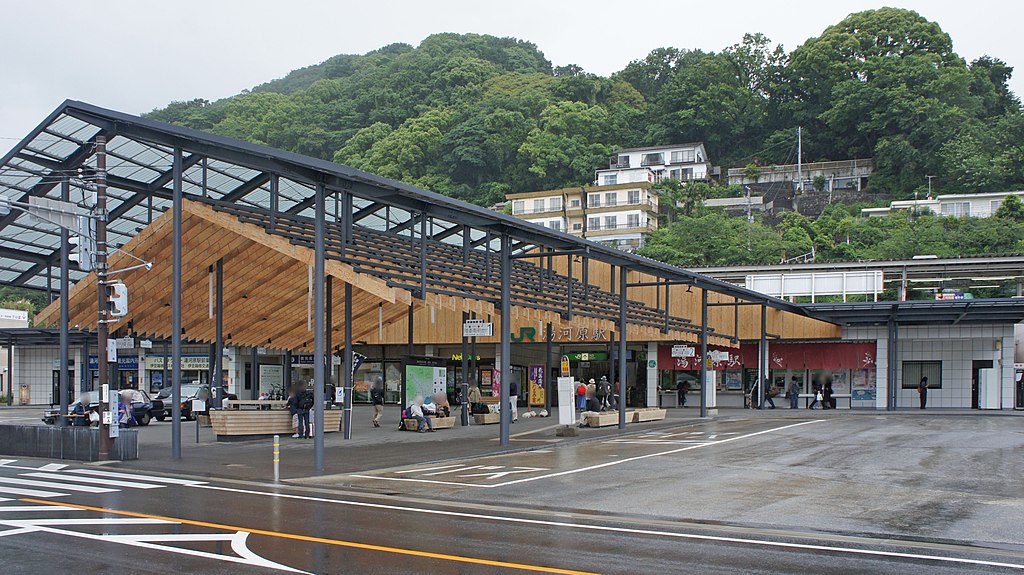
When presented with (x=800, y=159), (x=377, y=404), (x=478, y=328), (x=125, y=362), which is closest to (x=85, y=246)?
(x=478, y=328)

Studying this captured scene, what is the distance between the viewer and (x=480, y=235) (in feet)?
115

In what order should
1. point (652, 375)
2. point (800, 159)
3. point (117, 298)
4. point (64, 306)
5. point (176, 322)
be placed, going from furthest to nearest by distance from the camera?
point (800, 159) < point (652, 375) < point (64, 306) < point (176, 322) < point (117, 298)

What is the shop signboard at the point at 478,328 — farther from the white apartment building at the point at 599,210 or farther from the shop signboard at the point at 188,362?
the white apartment building at the point at 599,210

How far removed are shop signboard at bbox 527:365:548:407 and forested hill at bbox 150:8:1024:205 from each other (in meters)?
50.8

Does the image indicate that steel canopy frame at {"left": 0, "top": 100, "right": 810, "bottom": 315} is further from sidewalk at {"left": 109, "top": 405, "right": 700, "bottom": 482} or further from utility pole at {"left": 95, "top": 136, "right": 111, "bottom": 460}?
sidewalk at {"left": 109, "top": 405, "right": 700, "bottom": 482}

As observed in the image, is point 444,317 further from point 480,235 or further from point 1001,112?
point 1001,112

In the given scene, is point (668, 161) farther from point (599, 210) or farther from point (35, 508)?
point (35, 508)

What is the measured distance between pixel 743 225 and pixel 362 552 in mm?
70033

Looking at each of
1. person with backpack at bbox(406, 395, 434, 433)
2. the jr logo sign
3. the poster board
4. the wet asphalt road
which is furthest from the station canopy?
the jr logo sign

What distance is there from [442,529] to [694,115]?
95.8 meters

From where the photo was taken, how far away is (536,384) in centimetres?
4369

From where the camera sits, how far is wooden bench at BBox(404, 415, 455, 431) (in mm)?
27516

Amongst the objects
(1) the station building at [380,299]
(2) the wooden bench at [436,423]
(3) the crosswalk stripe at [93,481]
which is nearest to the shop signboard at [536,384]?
(1) the station building at [380,299]

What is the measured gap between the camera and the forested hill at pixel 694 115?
86000mm
